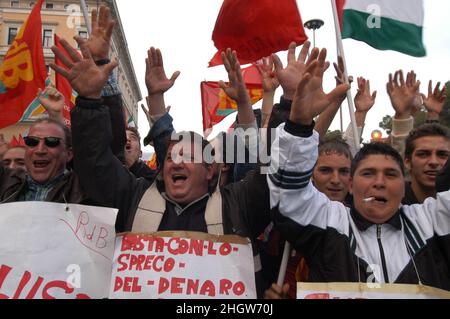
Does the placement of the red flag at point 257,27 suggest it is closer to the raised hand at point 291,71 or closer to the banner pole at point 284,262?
the raised hand at point 291,71

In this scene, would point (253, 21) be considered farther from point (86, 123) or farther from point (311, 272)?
point (311, 272)

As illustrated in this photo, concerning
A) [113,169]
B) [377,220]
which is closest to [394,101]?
[377,220]

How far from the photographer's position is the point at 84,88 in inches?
87.9

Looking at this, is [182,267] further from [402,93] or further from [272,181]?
[402,93]

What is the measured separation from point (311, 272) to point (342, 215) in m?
0.30

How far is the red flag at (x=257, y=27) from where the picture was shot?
387cm

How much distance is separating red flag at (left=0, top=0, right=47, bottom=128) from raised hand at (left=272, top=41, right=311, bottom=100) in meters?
3.04

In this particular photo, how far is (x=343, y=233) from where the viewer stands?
6.55ft

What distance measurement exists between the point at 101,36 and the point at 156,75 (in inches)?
21.0

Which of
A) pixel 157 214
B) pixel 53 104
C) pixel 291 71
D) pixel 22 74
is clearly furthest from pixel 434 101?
pixel 22 74

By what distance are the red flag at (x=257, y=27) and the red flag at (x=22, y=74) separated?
1968 millimetres

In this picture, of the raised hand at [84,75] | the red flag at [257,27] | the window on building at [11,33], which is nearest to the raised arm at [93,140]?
the raised hand at [84,75]

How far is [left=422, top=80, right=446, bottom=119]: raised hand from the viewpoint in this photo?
387cm
